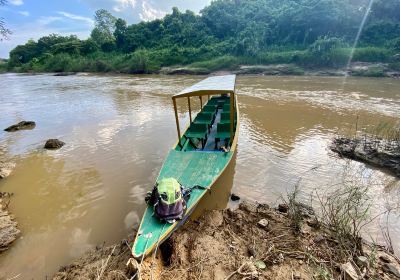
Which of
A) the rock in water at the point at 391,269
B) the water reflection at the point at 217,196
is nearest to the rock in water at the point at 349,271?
the rock in water at the point at 391,269

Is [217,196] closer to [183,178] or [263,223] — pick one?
[183,178]

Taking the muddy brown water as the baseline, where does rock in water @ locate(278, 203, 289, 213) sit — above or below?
above

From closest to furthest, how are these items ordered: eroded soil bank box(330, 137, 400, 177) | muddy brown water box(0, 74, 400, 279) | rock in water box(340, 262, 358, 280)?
rock in water box(340, 262, 358, 280) → muddy brown water box(0, 74, 400, 279) → eroded soil bank box(330, 137, 400, 177)

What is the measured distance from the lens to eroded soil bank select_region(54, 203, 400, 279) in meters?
3.29

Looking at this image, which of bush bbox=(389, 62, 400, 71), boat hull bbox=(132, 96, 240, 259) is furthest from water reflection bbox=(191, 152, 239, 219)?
bush bbox=(389, 62, 400, 71)

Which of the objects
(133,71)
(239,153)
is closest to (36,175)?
(239,153)

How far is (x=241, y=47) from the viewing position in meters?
35.8

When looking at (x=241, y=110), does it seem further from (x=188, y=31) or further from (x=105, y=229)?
Answer: (x=188, y=31)

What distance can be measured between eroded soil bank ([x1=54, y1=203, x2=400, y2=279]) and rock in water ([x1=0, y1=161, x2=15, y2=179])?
15.0 ft

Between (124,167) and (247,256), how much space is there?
4.82 metres

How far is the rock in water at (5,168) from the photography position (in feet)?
22.9

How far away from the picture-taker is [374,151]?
7406 millimetres

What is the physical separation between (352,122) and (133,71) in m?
33.0

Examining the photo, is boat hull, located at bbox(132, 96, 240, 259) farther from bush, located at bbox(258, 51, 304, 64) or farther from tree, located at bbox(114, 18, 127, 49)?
tree, located at bbox(114, 18, 127, 49)
